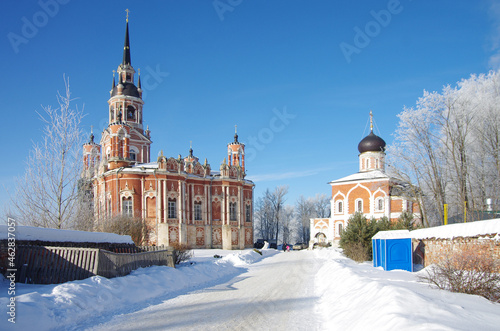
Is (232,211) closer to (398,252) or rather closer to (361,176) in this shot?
(361,176)

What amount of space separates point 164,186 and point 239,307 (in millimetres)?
33878

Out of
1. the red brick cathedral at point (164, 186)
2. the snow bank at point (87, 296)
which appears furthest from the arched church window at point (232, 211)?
the snow bank at point (87, 296)

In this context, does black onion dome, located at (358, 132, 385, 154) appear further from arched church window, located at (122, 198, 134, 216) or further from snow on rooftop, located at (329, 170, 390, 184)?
arched church window, located at (122, 198, 134, 216)

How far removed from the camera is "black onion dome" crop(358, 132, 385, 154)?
53.4 metres

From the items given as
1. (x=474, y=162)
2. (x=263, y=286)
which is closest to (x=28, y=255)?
(x=263, y=286)

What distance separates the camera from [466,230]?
1350cm

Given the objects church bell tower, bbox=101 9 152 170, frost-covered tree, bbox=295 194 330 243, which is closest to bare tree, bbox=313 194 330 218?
frost-covered tree, bbox=295 194 330 243

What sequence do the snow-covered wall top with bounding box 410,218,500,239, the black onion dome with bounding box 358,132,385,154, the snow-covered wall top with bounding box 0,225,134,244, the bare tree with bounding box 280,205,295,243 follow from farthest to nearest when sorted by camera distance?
1. the bare tree with bounding box 280,205,295,243
2. the black onion dome with bounding box 358,132,385,154
3. the snow-covered wall top with bounding box 410,218,500,239
4. the snow-covered wall top with bounding box 0,225,134,244

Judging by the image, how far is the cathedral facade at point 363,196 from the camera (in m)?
50.3

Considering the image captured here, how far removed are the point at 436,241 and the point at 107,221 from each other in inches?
714

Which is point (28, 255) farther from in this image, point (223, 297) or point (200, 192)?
point (200, 192)

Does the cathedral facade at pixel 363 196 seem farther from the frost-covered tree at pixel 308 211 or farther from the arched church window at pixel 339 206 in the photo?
the frost-covered tree at pixel 308 211

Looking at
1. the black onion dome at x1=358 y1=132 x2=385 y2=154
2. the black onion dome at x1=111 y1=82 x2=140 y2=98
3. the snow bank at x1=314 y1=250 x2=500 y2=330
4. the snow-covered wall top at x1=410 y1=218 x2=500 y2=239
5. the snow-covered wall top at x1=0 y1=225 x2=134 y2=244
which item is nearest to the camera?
the snow bank at x1=314 y1=250 x2=500 y2=330

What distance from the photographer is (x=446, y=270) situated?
9234 millimetres
